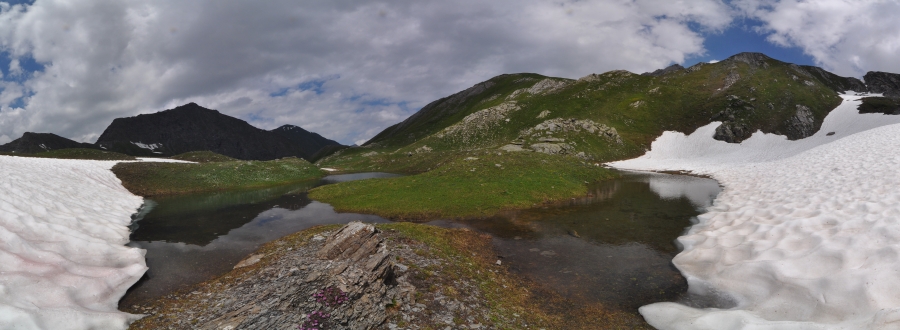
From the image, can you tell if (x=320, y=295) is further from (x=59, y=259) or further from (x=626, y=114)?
(x=626, y=114)

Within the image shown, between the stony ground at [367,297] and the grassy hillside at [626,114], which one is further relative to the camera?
the grassy hillside at [626,114]

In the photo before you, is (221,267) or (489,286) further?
(221,267)

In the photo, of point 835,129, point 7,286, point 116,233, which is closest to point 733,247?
point 7,286

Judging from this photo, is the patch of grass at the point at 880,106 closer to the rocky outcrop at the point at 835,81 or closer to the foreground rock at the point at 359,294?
the rocky outcrop at the point at 835,81

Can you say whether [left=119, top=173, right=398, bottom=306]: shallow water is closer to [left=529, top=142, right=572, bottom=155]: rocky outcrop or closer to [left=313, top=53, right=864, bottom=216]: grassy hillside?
[left=313, top=53, right=864, bottom=216]: grassy hillside

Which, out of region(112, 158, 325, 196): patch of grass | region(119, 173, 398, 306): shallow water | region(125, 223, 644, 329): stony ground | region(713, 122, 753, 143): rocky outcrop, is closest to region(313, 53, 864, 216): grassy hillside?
region(713, 122, 753, 143): rocky outcrop

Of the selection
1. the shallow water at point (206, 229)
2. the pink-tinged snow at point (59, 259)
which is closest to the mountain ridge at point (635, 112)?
the shallow water at point (206, 229)

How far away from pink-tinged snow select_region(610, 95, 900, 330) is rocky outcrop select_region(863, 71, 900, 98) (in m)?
137

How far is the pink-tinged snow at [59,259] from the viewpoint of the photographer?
10.6 metres

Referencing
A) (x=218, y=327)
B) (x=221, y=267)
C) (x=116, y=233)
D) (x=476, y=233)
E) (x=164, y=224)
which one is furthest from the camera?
(x=164, y=224)

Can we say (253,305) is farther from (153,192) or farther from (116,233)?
(153,192)

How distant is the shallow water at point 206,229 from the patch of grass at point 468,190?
271 cm

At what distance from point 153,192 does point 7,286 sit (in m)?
42.8

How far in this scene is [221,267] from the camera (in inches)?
701
